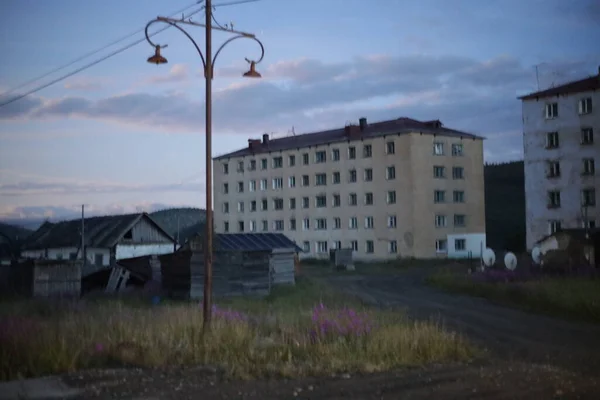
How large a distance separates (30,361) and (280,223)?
185 ft

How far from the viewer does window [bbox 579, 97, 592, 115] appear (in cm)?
4872

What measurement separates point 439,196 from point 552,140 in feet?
34.4

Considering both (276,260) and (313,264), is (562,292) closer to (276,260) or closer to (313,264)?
(276,260)

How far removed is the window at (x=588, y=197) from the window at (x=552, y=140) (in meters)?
4.22

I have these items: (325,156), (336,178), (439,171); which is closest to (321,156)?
(325,156)

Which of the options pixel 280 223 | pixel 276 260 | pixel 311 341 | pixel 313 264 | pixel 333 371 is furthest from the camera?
pixel 280 223

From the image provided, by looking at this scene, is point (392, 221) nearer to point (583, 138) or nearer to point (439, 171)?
point (439, 171)

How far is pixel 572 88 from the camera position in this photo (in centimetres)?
5006

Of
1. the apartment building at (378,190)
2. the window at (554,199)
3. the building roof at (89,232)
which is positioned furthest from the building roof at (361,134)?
the building roof at (89,232)

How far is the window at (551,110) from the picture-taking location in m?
50.7

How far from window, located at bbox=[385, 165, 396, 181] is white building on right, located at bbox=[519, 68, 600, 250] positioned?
1085cm

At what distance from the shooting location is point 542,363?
12133 mm

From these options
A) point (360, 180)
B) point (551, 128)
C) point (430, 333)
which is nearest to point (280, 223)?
point (360, 180)

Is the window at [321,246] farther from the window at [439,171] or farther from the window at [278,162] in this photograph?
the window at [439,171]
